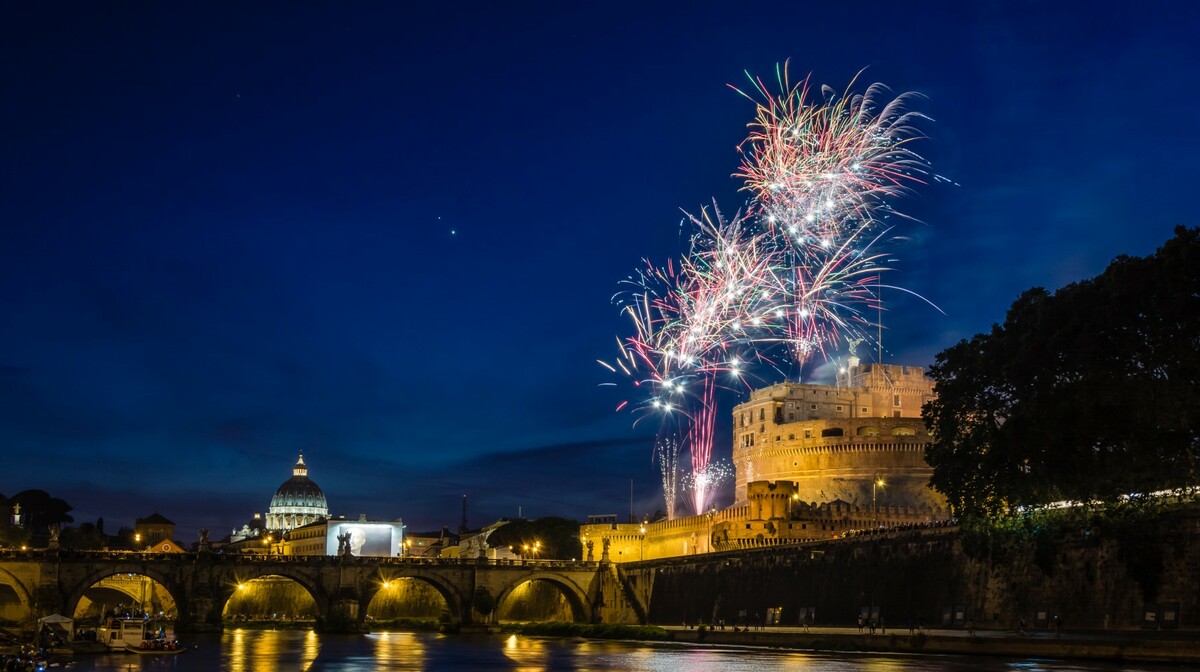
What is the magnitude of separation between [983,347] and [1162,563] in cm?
1173

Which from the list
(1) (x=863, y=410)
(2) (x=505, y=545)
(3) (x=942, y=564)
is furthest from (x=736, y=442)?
(3) (x=942, y=564)

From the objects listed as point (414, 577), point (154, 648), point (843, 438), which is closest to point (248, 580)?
point (414, 577)

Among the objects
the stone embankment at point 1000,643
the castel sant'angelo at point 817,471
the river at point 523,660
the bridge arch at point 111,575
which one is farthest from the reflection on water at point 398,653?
the castel sant'angelo at point 817,471

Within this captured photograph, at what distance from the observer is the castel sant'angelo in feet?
301

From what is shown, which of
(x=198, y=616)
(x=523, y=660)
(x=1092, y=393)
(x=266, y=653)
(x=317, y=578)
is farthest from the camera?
(x=317, y=578)

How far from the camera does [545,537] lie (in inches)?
5507

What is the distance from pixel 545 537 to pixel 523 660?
88.9m

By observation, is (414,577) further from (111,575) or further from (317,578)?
(111,575)

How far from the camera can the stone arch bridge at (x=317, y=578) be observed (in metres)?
78.6

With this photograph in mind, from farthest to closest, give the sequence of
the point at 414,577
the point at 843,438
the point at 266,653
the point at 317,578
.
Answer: the point at 843,438 → the point at 414,577 → the point at 317,578 → the point at 266,653

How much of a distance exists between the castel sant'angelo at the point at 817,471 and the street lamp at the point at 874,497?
7 centimetres

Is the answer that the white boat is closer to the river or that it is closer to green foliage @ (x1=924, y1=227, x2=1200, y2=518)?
the river

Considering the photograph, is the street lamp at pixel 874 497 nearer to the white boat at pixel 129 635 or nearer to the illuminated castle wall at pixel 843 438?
the illuminated castle wall at pixel 843 438

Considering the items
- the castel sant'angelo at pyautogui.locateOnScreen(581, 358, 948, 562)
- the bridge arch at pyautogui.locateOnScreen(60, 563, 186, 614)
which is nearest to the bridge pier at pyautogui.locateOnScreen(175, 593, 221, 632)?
the bridge arch at pyautogui.locateOnScreen(60, 563, 186, 614)
